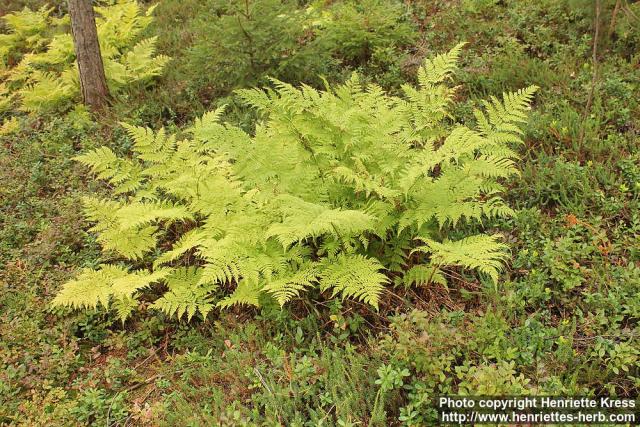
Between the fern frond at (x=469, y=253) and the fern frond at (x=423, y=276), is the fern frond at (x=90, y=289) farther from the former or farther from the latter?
the fern frond at (x=469, y=253)

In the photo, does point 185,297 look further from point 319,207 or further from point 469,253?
point 469,253

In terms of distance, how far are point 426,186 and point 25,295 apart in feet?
13.0

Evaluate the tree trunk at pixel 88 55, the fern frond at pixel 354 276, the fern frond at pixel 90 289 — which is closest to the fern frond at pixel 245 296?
the fern frond at pixel 354 276

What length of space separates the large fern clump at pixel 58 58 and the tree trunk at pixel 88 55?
0.81 ft

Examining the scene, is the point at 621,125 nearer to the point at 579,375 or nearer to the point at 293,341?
the point at 579,375

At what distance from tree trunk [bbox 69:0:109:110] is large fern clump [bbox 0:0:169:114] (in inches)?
9.7

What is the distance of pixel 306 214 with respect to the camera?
3.73 metres

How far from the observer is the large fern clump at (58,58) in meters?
7.89

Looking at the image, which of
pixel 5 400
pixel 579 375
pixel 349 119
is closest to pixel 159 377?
pixel 5 400

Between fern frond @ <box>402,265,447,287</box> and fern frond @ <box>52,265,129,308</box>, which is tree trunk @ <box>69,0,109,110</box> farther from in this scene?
fern frond @ <box>402,265,447,287</box>

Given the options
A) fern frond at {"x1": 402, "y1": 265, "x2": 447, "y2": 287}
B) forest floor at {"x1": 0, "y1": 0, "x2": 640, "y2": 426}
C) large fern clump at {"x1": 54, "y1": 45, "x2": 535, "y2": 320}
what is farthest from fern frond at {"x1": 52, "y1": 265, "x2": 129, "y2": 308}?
fern frond at {"x1": 402, "y1": 265, "x2": 447, "y2": 287}

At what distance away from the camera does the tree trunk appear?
280 inches

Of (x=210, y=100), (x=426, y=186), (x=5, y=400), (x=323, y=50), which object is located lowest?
(x=5, y=400)

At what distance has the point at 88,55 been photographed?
738cm
